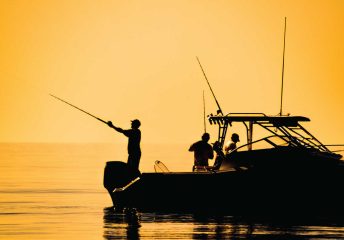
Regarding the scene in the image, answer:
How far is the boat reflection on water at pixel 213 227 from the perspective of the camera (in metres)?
23.3

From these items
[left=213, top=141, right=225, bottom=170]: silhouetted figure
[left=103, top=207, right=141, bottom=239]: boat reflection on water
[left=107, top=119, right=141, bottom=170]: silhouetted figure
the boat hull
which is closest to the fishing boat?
the boat hull

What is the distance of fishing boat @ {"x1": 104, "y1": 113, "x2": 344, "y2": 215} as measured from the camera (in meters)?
27.2

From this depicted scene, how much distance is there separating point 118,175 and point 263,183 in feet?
14.1

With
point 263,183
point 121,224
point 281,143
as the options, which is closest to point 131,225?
point 121,224

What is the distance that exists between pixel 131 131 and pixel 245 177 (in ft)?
12.8

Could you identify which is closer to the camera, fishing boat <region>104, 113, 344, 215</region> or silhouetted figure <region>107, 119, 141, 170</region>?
fishing boat <region>104, 113, 344, 215</region>

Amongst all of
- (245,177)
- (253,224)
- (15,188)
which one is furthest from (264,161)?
(15,188)

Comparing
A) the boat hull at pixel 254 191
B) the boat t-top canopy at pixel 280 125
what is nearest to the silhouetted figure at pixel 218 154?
the boat t-top canopy at pixel 280 125

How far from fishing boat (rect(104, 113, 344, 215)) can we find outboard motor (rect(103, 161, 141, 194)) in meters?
1.11

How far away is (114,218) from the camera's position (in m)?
28.0

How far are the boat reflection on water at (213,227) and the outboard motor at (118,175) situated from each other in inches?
57.0

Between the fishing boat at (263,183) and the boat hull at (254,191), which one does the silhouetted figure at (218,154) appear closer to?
the fishing boat at (263,183)

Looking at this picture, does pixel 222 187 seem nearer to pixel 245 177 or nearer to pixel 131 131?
pixel 245 177

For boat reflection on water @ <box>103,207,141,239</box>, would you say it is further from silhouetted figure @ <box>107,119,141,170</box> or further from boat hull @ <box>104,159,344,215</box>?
silhouetted figure @ <box>107,119,141,170</box>
